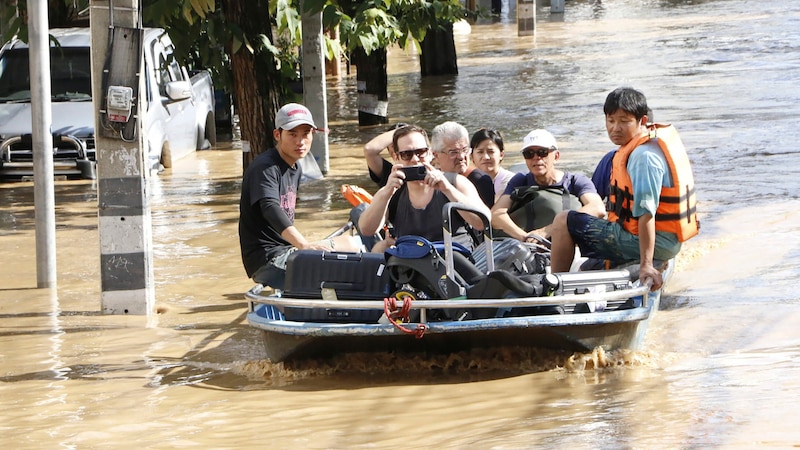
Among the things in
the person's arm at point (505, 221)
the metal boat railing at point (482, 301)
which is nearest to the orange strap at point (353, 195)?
the person's arm at point (505, 221)

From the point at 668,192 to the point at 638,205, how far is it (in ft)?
1.09

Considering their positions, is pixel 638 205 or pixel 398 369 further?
pixel 638 205

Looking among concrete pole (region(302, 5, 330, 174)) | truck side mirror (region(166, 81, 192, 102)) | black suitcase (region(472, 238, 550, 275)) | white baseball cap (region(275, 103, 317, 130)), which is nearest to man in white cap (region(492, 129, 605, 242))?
black suitcase (region(472, 238, 550, 275))

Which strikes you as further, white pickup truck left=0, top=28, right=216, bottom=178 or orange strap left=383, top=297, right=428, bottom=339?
white pickup truck left=0, top=28, right=216, bottom=178

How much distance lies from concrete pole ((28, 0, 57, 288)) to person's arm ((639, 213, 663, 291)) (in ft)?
15.5

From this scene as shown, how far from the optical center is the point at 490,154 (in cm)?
Answer: 936

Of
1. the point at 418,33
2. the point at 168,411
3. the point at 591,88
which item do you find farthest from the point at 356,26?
the point at 591,88

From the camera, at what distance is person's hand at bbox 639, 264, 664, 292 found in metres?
7.75

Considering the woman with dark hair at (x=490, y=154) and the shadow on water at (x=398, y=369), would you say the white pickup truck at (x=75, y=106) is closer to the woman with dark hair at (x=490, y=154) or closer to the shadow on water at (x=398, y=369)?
the woman with dark hair at (x=490, y=154)

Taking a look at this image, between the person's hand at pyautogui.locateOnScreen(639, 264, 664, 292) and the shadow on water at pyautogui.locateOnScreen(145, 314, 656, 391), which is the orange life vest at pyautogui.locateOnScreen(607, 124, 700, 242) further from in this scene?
the shadow on water at pyautogui.locateOnScreen(145, 314, 656, 391)

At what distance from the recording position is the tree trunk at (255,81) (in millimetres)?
13121

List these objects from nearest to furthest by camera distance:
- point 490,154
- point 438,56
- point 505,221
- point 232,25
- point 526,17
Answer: point 505,221, point 490,154, point 232,25, point 438,56, point 526,17

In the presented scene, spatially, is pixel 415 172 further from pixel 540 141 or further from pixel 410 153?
pixel 540 141

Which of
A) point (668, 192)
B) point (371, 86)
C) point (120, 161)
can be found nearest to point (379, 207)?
point (668, 192)
